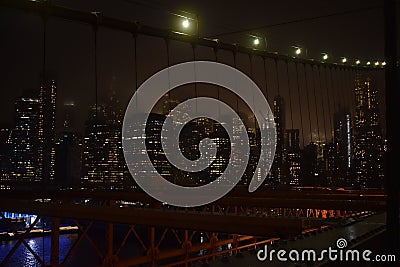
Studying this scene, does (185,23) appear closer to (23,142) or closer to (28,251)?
(28,251)

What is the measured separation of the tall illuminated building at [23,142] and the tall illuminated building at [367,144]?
79.5 feet

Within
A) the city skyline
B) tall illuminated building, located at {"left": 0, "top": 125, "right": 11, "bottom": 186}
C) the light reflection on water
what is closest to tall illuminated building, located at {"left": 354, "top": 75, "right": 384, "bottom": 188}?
the city skyline

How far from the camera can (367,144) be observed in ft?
112

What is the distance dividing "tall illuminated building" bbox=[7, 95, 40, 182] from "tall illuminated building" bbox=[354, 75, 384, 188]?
24245 millimetres

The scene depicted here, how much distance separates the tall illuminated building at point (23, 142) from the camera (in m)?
35.6

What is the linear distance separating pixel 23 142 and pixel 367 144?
31.9m

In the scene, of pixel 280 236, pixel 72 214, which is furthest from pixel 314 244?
pixel 72 214

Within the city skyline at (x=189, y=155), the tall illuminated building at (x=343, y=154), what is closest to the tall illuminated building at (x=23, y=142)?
the city skyline at (x=189, y=155)

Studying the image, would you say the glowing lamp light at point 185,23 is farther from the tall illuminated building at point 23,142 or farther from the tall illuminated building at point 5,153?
the tall illuminated building at point 5,153

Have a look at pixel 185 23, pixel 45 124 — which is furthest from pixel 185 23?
pixel 45 124

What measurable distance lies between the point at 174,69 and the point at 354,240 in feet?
38.7

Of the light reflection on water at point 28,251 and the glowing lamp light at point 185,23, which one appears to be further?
the light reflection on water at point 28,251

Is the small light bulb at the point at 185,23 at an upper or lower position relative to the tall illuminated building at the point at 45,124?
upper

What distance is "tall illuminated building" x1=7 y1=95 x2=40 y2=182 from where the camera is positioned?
35594mm
